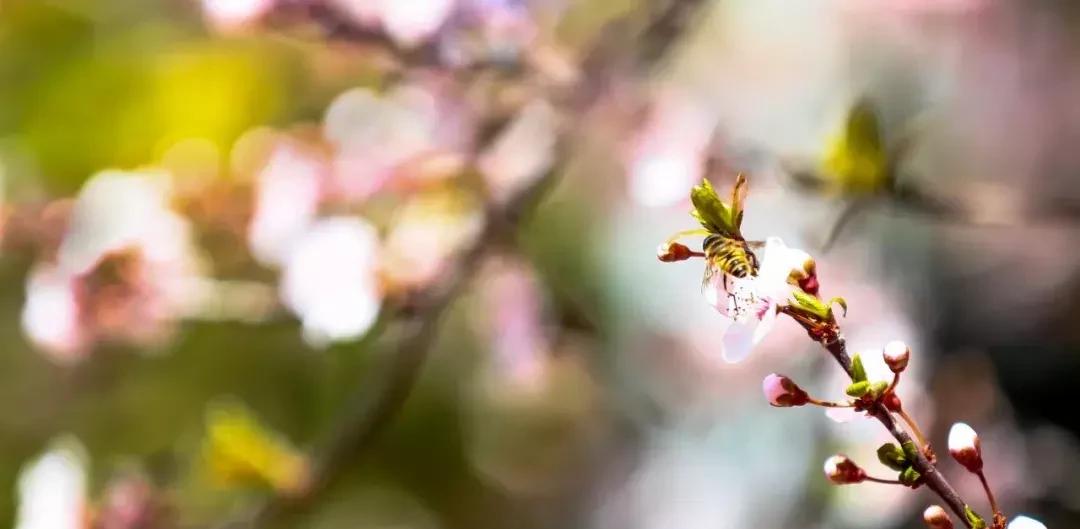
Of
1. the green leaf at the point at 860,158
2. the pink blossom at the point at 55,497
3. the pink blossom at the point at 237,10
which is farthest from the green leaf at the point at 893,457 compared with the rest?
the pink blossom at the point at 55,497

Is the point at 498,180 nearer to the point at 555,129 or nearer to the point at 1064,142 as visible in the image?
the point at 555,129

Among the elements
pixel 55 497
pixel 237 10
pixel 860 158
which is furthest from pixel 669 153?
pixel 55 497

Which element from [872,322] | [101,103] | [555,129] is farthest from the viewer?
[101,103]

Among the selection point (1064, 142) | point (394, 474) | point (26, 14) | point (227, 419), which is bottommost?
point (227, 419)

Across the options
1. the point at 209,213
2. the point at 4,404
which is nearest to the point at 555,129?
the point at 209,213

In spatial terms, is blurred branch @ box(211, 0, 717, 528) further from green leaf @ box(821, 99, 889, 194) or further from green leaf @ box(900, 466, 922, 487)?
green leaf @ box(900, 466, 922, 487)

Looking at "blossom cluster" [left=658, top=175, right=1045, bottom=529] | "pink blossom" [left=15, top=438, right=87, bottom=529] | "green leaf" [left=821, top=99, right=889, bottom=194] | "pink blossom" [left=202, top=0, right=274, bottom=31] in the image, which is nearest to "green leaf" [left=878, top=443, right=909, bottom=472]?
"blossom cluster" [left=658, top=175, right=1045, bottom=529]

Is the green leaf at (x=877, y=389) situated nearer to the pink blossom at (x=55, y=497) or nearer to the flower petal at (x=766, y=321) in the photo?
the flower petal at (x=766, y=321)
